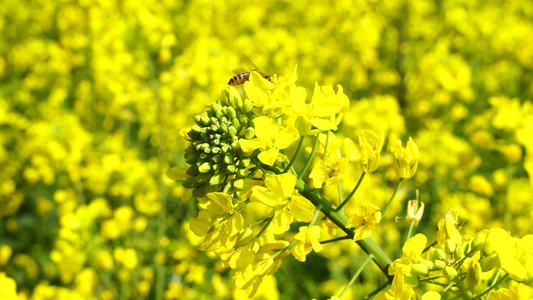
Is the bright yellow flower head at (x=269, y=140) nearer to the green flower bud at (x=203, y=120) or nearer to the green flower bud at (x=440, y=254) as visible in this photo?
the green flower bud at (x=203, y=120)

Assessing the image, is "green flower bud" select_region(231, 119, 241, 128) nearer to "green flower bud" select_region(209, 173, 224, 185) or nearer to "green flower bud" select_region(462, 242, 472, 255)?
"green flower bud" select_region(209, 173, 224, 185)

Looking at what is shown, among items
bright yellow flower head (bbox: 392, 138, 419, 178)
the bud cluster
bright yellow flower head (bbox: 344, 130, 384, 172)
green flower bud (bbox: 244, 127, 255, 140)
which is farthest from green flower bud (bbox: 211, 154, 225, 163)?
bright yellow flower head (bbox: 392, 138, 419, 178)

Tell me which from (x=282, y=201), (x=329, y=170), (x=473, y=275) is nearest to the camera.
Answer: (x=473, y=275)

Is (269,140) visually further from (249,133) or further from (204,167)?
(204,167)

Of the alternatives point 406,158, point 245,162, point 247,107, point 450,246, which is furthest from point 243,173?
point 450,246

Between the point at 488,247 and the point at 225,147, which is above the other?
the point at 225,147

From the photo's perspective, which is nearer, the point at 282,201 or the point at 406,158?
the point at 282,201

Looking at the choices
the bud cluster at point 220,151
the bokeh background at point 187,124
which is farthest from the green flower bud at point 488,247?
the bokeh background at point 187,124

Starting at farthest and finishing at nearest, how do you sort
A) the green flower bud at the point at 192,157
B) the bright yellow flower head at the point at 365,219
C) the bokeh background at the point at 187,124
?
the bokeh background at the point at 187,124 → the green flower bud at the point at 192,157 → the bright yellow flower head at the point at 365,219
